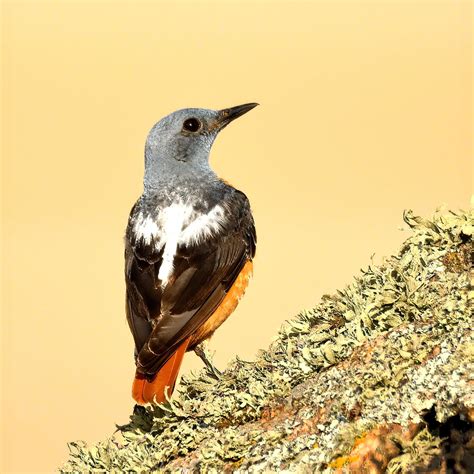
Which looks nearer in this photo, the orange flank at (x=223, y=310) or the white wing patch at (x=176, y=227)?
the orange flank at (x=223, y=310)

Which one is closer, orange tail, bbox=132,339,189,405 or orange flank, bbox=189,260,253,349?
orange tail, bbox=132,339,189,405

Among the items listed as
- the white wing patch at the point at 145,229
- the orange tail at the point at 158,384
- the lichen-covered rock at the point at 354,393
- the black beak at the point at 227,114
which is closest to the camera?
the lichen-covered rock at the point at 354,393

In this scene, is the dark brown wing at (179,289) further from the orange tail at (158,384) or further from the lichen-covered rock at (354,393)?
the lichen-covered rock at (354,393)

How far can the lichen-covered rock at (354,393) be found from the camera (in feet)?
7.79

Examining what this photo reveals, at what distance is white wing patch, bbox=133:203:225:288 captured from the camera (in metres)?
5.36

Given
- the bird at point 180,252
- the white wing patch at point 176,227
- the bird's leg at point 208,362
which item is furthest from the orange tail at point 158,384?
the white wing patch at point 176,227

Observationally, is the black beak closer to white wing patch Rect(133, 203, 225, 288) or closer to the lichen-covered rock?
white wing patch Rect(133, 203, 225, 288)

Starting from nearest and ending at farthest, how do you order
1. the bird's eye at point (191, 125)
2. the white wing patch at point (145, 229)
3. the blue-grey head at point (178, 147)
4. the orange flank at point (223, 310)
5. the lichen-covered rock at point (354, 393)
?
the lichen-covered rock at point (354, 393) → the orange flank at point (223, 310) → the white wing patch at point (145, 229) → the blue-grey head at point (178, 147) → the bird's eye at point (191, 125)

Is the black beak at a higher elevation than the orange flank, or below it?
higher

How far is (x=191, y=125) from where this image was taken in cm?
647

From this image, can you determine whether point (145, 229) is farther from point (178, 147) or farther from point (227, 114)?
point (227, 114)

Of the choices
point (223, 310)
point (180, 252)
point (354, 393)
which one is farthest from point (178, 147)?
point (354, 393)

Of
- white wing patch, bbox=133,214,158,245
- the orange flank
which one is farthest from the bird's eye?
the orange flank

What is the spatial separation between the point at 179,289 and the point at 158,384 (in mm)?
888
